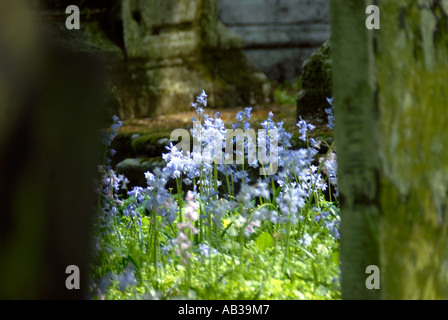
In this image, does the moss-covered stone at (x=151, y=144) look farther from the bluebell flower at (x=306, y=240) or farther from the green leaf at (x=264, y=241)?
the bluebell flower at (x=306, y=240)

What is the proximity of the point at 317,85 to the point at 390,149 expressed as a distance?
9.98 feet

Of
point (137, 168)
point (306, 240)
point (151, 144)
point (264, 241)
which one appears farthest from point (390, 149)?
point (151, 144)

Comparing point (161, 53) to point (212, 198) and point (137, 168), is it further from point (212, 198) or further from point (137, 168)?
point (212, 198)

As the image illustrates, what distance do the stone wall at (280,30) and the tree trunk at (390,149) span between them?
23.1 feet

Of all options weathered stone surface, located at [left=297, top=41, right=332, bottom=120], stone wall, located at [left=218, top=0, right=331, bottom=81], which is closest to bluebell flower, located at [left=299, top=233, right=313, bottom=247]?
weathered stone surface, located at [left=297, top=41, right=332, bottom=120]

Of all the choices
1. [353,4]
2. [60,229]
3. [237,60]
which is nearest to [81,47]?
[60,229]

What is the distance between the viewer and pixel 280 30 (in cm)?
923

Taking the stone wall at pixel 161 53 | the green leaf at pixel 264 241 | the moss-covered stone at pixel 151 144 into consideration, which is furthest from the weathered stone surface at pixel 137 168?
the green leaf at pixel 264 241

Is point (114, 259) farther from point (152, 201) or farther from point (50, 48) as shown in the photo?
point (50, 48)

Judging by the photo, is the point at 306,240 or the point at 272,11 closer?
the point at 306,240

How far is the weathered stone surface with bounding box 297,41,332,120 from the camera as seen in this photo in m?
4.93

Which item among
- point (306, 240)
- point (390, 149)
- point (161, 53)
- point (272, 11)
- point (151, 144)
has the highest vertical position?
point (272, 11)

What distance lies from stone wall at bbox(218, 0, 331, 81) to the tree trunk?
23.1 ft
